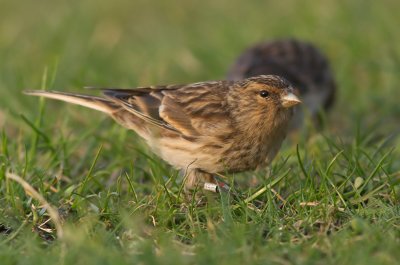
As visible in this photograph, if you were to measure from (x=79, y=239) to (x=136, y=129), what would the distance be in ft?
6.42

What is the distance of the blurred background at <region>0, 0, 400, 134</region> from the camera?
8172 millimetres

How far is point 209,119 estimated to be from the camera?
5.73 meters

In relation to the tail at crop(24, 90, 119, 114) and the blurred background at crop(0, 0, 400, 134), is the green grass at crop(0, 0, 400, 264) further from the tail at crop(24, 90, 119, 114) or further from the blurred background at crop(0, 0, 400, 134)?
the tail at crop(24, 90, 119, 114)

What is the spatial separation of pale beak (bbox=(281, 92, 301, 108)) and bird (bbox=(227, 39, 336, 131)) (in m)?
2.31

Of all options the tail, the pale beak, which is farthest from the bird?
the pale beak

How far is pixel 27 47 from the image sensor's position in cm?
1012

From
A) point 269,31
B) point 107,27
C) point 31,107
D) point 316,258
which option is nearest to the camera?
point 316,258

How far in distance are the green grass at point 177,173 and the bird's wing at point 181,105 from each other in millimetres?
315

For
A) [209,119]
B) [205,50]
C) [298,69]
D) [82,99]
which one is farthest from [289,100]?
[205,50]

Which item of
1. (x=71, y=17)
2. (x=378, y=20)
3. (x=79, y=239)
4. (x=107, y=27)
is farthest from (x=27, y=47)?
(x=79, y=239)

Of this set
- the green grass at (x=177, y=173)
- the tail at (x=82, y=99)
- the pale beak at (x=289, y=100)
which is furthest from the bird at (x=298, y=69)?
the pale beak at (x=289, y=100)

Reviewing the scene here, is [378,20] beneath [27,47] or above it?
above

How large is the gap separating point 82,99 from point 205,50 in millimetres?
3828

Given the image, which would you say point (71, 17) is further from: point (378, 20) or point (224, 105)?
point (224, 105)
